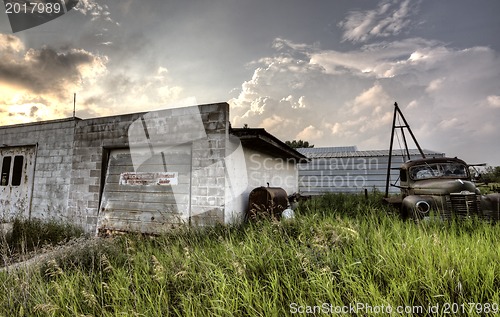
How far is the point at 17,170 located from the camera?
8.72 meters

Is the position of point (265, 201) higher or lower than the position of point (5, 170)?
lower

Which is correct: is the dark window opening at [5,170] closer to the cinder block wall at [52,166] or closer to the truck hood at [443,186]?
the cinder block wall at [52,166]

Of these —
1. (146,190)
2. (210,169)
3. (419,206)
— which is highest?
(210,169)

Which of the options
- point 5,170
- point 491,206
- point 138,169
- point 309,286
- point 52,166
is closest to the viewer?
point 309,286

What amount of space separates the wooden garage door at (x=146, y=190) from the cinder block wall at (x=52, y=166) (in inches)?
62.2

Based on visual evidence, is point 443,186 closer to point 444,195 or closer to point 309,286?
Result: point 444,195

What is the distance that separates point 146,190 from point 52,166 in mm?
3673

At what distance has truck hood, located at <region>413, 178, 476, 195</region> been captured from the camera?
5.52 metres

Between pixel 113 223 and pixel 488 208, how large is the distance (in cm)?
843

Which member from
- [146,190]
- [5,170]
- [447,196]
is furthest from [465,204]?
[5,170]

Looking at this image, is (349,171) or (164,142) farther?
(349,171)

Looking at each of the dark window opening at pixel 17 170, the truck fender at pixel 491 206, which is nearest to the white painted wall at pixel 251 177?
the truck fender at pixel 491 206

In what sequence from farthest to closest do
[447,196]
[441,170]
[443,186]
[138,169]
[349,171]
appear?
[349,171] → [138,169] → [441,170] → [443,186] → [447,196]

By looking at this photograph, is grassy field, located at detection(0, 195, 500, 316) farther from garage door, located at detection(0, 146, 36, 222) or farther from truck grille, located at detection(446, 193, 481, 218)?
garage door, located at detection(0, 146, 36, 222)
